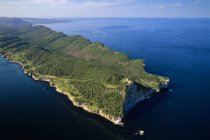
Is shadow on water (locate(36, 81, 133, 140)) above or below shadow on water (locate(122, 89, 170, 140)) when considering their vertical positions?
below

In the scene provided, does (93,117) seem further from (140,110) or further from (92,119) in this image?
(140,110)

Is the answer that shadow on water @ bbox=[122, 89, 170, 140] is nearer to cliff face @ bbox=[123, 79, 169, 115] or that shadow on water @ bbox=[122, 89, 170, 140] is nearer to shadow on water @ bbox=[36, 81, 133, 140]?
cliff face @ bbox=[123, 79, 169, 115]

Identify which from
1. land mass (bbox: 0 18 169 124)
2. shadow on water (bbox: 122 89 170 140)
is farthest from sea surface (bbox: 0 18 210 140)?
land mass (bbox: 0 18 169 124)

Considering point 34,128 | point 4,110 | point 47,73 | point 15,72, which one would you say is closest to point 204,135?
point 34,128

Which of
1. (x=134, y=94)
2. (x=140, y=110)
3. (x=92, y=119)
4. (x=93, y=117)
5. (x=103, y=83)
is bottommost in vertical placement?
(x=92, y=119)

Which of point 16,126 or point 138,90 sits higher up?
point 138,90

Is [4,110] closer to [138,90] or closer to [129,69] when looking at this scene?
[138,90]

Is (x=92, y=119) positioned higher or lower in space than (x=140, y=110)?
lower

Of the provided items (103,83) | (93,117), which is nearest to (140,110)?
(93,117)
